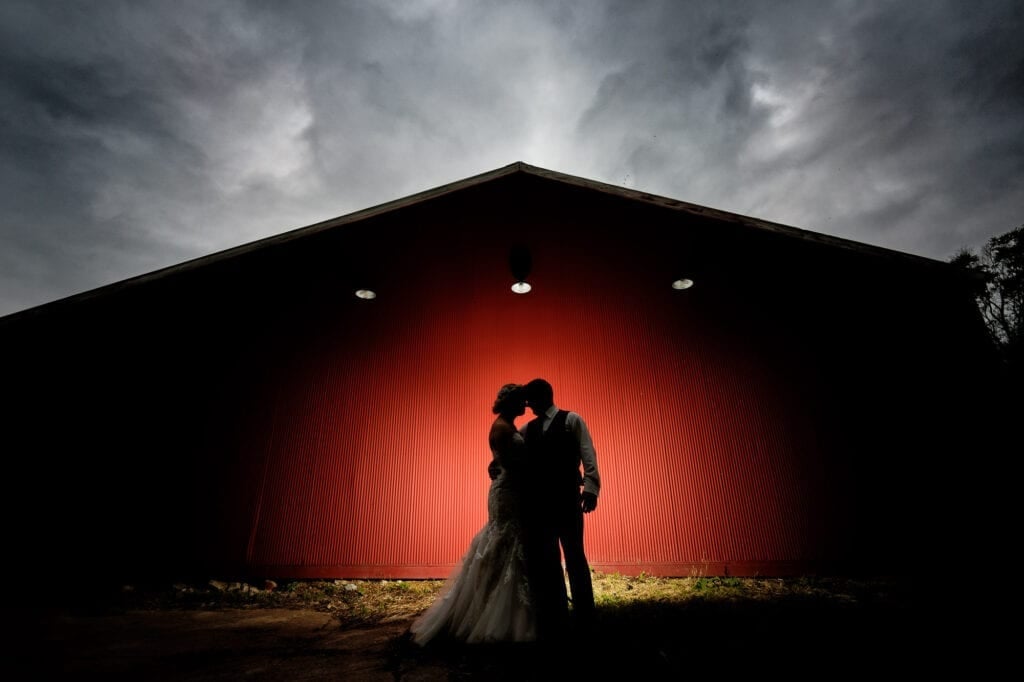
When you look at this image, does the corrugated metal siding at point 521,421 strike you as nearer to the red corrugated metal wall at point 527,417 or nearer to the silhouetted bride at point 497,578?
the red corrugated metal wall at point 527,417

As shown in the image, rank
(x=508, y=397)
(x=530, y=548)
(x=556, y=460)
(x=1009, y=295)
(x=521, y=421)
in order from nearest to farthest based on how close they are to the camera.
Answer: (x=530, y=548), (x=556, y=460), (x=508, y=397), (x=521, y=421), (x=1009, y=295)

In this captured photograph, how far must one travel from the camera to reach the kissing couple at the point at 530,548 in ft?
7.65

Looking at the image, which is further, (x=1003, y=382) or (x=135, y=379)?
(x=135, y=379)

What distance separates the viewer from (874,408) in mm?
5199

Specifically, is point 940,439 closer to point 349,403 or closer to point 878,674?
point 878,674

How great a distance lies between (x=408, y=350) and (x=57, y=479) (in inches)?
218

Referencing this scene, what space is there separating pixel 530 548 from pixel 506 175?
173 inches

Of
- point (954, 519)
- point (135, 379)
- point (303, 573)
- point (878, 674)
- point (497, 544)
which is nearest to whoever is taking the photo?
point (878, 674)

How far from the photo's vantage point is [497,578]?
8.64 feet

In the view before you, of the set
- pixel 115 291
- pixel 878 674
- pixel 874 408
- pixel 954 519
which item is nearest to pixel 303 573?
pixel 115 291

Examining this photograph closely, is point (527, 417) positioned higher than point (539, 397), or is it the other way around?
point (527, 417)

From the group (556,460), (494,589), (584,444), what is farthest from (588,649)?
(584,444)

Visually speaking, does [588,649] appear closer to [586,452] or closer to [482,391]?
[586,452]

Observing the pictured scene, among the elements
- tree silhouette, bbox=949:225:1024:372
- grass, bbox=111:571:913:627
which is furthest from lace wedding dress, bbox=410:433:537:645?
tree silhouette, bbox=949:225:1024:372
